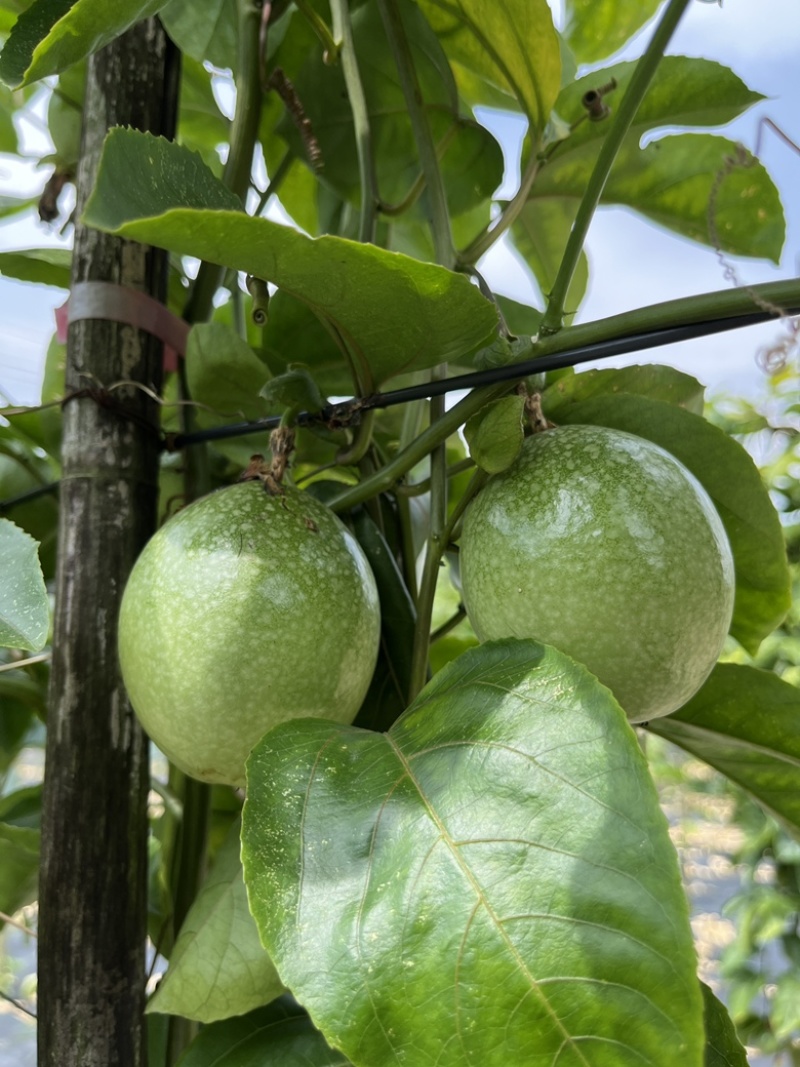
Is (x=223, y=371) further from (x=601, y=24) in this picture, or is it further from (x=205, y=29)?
(x=601, y=24)

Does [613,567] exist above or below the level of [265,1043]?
above

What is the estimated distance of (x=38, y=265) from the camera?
23.6 inches

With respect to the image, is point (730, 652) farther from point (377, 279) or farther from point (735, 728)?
point (377, 279)

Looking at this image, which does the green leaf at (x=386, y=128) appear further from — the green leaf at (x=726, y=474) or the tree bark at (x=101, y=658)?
the green leaf at (x=726, y=474)

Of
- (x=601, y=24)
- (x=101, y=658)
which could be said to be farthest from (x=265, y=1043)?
(x=601, y=24)

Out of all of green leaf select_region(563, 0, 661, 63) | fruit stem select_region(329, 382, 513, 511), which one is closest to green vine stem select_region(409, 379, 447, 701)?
→ fruit stem select_region(329, 382, 513, 511)

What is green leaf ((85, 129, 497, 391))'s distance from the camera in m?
0.32

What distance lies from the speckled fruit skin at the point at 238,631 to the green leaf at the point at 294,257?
10cm

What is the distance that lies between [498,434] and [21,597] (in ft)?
0.68

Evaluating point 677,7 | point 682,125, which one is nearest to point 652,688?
point 677,7

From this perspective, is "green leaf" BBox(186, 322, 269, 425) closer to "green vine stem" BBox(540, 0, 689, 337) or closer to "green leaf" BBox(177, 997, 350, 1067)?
"green vine stem" BBox(540, 0, 689, 337)

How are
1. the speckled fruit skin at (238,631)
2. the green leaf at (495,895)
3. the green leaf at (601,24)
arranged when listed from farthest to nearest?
the green leaf at (601,24) < the speckled fruit skin at (238,631) < the green leaf at (495,895)

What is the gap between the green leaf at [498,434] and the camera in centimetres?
41

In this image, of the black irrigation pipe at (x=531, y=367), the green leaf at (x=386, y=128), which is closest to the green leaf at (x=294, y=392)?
the black irrigation pipe at (x=531, y=367)
